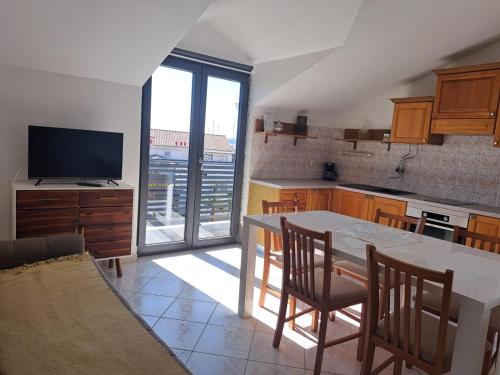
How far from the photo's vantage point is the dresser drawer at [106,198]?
119 inches

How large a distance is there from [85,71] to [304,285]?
2.57 m

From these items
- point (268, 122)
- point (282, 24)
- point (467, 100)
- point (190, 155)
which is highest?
point (282, 24)

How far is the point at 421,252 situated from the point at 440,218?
1.75 meters

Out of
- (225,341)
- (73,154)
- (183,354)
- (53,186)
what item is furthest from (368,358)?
(73,154)

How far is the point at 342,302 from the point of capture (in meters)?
2.09

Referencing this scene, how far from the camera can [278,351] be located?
234 centimetres

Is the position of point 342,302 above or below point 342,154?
below

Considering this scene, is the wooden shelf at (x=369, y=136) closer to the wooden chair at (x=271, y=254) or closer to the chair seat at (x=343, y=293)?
the wooden chair at (x=271, y=254)

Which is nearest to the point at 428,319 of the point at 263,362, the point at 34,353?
the point at 263,362

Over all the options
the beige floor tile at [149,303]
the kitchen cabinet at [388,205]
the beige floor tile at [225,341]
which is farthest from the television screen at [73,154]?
the kitchen cabinet at [388,205]

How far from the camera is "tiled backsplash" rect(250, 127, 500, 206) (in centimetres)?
373

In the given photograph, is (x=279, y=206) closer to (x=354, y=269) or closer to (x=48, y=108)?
(x=354, y=269)

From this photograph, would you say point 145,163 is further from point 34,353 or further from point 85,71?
point 34,353

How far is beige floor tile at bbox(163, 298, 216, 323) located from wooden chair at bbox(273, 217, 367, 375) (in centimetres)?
66
